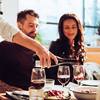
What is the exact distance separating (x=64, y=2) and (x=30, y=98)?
3425 mm

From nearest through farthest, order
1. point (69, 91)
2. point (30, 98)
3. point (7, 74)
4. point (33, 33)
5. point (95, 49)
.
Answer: point (30, 98), point (69, 91), point (7, 74), point (33, 33), point (95, 49)

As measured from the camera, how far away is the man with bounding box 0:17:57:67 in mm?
1606

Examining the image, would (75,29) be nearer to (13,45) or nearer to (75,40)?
(75,40)

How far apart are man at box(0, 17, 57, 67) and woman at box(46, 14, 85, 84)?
1.30 m

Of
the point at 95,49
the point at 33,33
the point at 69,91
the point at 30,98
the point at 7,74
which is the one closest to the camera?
the point at 30,98

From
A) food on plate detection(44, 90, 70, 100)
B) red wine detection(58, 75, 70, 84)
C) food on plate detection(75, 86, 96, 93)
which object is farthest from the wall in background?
food on plate detection(44, 90, 70, 100)

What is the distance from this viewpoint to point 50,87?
180 centimetres

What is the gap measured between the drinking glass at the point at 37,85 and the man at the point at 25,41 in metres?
0.06

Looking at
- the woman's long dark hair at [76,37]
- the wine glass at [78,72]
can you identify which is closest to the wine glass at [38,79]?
the wine glass at [78,72]

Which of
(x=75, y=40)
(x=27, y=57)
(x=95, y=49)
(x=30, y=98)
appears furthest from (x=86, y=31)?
(x=30, y=98)

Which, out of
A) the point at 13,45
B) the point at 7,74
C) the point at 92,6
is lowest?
the point at 7,74

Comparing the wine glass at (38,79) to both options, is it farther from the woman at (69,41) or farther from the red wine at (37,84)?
the woman at (69,41)

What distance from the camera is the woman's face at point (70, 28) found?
10.5ft

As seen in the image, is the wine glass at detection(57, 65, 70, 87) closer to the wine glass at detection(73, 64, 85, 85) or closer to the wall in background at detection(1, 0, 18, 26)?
the wine glass at detection(73, 64, 85, 85)
